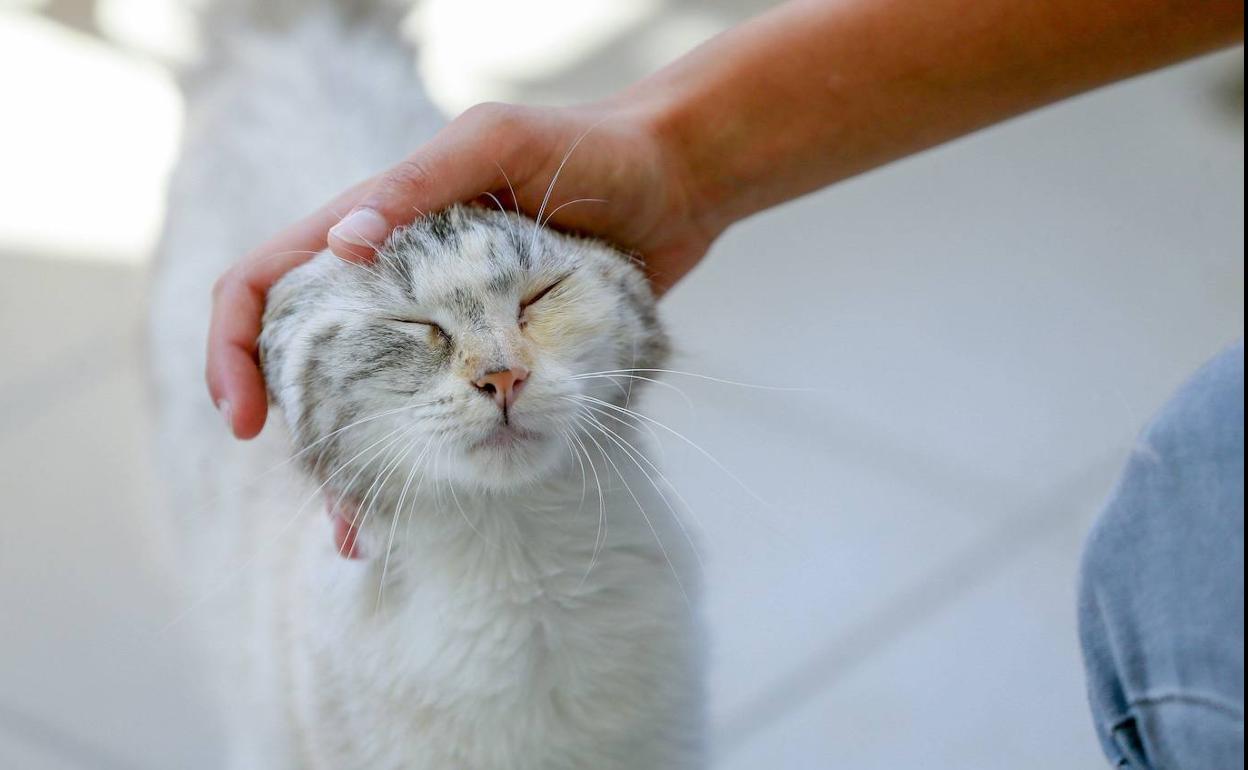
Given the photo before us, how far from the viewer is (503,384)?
983 millimetres

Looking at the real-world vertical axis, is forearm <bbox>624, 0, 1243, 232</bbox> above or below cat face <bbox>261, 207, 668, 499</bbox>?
above

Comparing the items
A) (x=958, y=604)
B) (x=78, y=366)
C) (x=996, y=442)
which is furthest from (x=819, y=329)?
(x=78, y=366)

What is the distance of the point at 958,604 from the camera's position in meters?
1.72

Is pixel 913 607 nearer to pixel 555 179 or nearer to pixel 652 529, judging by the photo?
pixel 652 529

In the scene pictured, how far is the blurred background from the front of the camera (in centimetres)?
165

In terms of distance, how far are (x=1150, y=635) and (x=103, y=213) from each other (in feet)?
7.64

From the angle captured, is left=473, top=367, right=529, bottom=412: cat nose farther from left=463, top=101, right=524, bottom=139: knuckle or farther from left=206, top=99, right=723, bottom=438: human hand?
left=463, top=101, right=524, bottom=139: knuckle

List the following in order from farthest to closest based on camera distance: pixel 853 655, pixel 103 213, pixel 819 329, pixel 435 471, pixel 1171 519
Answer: pixel 103 213
pixel 819 329
pixel 853 655
pixel 435 471
pixel 1171 519

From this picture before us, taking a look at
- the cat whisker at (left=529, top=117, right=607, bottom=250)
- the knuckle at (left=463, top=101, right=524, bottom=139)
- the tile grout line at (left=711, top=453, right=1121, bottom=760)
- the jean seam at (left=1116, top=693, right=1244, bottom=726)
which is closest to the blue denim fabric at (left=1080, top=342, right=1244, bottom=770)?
the jean seam at (left=1116, top=693, right=1244, bottom=726)

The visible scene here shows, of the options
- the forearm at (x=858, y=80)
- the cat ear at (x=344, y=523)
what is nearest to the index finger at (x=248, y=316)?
the cat ear at (x=344, y=523)

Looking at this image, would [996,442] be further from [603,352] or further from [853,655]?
[603,352]

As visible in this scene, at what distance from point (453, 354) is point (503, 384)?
0.06m

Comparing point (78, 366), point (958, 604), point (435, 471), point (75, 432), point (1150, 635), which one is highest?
point (78, 366)

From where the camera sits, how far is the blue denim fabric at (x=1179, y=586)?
0.73 m
